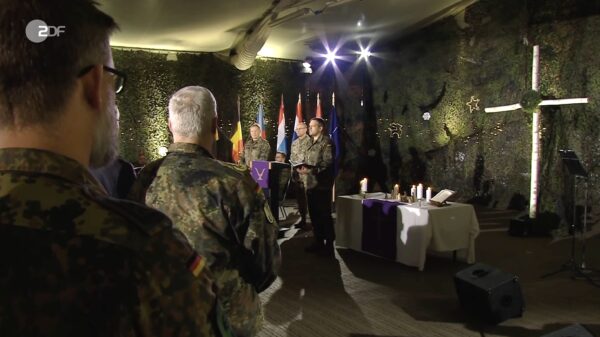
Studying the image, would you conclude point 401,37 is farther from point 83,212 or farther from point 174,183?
point 83,212

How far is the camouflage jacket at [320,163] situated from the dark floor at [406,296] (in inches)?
30.4

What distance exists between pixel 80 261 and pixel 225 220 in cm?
104

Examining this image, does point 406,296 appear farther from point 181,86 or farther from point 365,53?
point 365,53

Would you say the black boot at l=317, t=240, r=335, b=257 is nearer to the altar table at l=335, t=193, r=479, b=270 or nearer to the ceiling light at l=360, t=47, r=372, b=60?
the altar table at l=335, t=193, r=479, b=270

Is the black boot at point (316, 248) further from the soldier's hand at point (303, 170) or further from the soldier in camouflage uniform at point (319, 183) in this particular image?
the soldier's hand at point (303, 170)

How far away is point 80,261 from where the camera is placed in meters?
0.55

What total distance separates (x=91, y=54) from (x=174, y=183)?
1.01 m

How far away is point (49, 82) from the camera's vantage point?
602 millimetres

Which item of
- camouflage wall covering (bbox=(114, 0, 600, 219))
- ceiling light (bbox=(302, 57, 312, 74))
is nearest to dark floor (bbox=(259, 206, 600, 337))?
camouflage wall covering (bbox=(114, 0, 600, 219))

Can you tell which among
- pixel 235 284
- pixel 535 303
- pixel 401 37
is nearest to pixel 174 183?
pixel 235 284

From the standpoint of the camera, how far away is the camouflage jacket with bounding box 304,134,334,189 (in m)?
5.26

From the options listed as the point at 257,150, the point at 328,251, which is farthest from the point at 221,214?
the point at 257,150

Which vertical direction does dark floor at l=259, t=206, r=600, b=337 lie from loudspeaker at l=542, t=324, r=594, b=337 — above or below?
below

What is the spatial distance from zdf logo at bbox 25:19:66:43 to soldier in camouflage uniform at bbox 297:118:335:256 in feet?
15.2
